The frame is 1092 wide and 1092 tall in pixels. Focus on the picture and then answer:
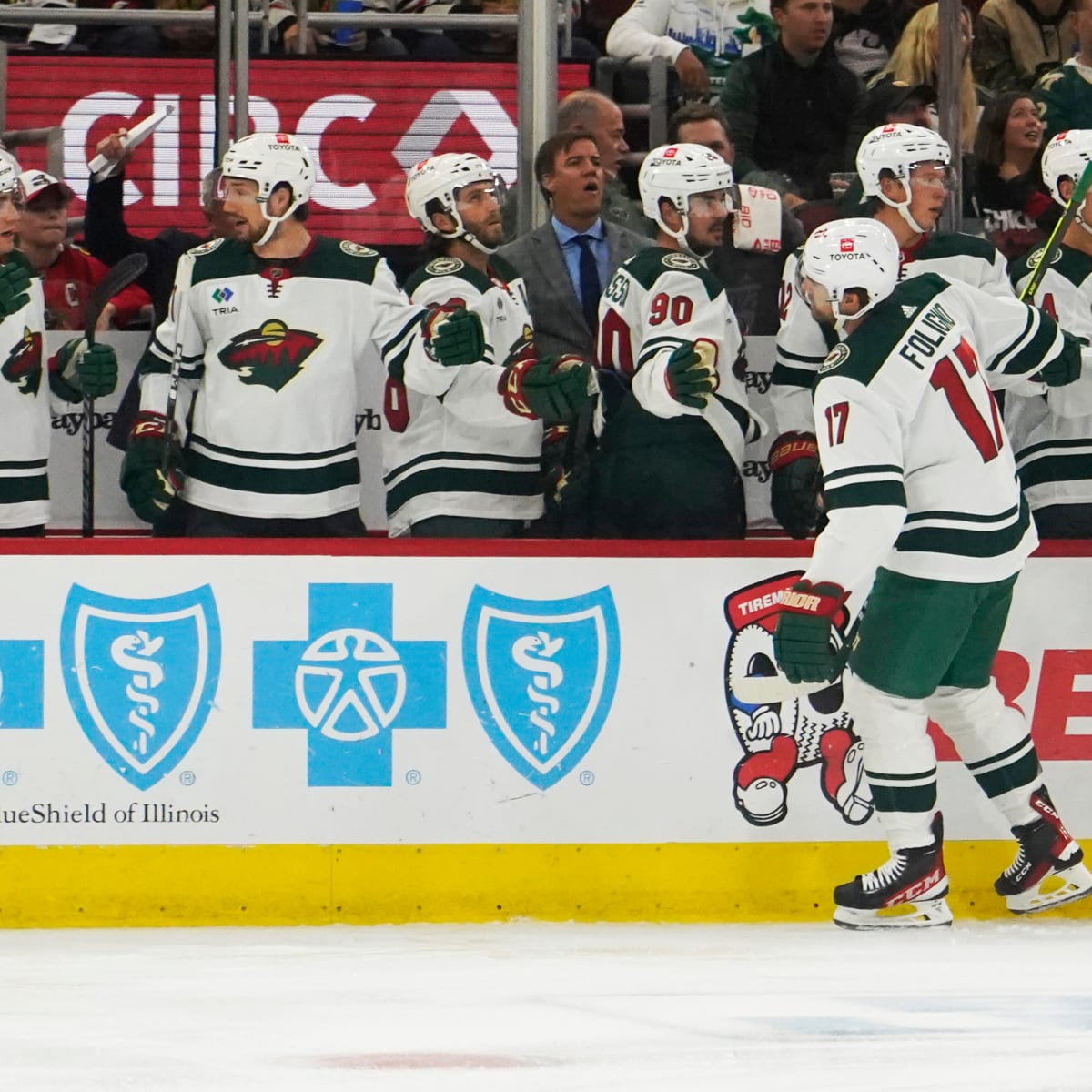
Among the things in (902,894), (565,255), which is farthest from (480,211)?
(902,894)

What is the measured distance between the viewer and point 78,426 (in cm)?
531

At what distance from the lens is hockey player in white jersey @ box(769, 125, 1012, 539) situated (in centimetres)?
496

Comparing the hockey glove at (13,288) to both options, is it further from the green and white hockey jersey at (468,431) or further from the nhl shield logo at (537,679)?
the nhl shield logo at (537,679)

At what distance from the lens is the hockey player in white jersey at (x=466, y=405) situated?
498 cm

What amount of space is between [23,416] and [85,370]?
6.6 inches

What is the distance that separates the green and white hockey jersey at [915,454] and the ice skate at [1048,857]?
1.69ft

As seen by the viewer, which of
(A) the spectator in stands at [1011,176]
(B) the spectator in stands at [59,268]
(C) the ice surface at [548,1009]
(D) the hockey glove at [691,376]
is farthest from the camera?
(A) the spectator in stands at [1011,176]

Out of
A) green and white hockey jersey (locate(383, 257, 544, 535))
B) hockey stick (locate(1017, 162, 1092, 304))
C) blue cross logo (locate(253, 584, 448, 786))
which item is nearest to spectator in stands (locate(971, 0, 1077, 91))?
hockey stick (locate(1017, 162, 1092, 304))

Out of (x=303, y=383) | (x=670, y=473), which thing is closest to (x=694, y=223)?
(x=670, y=473)

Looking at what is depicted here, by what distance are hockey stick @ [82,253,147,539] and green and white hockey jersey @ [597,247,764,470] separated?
104cm

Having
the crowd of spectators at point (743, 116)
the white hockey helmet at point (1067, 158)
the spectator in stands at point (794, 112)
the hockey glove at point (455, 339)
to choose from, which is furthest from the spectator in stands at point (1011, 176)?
the hockey glove at point (455, 339)

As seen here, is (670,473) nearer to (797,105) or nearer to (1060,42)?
(797,105)

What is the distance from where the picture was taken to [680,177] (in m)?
5.01

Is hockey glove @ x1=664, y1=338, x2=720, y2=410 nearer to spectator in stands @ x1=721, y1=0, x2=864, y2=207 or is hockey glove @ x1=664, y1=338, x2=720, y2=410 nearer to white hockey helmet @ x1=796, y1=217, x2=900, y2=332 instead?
white hockey helmet @ x1=796, y1=217, x2=900, y2=332
